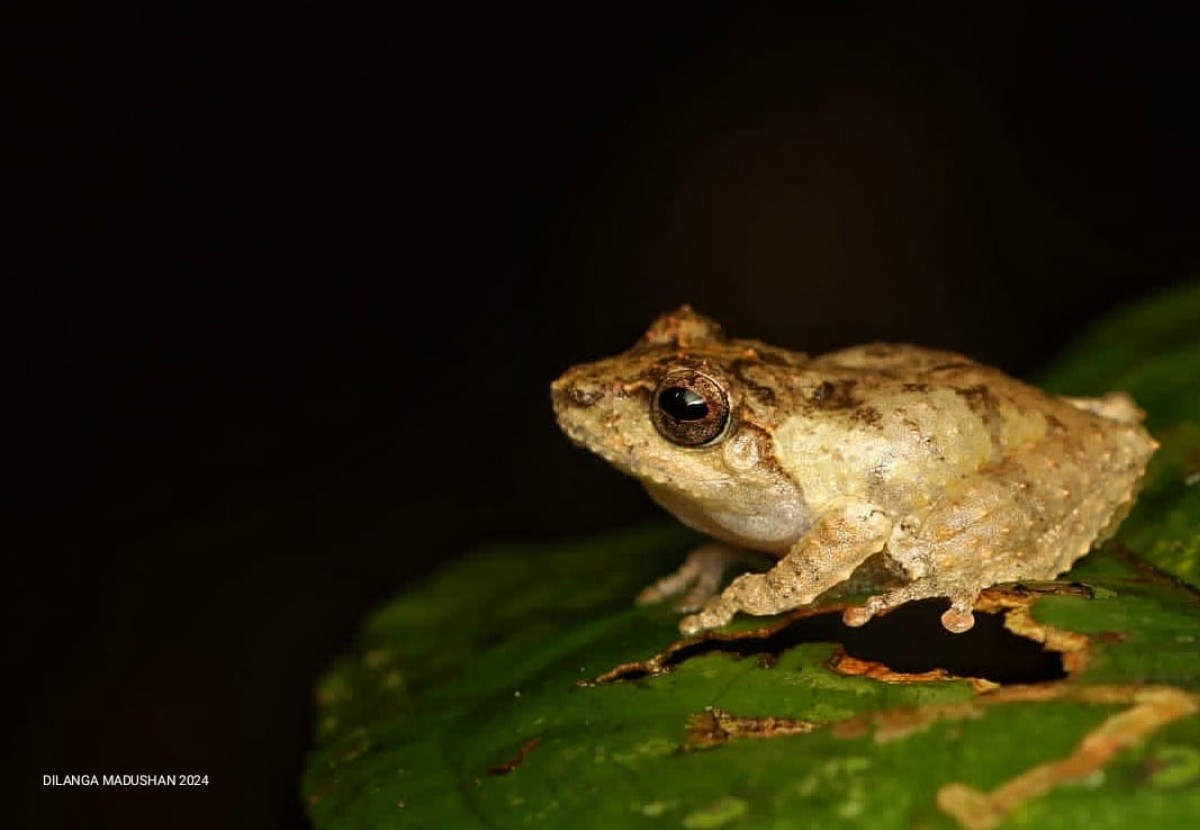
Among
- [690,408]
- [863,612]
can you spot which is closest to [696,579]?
[690,408]

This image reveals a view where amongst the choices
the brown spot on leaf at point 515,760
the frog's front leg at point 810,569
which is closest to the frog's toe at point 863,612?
the frog's front leg at point 810,569

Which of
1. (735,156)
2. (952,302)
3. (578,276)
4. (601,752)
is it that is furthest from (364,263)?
(601,752)

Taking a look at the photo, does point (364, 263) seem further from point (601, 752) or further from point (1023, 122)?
point (601, 752)

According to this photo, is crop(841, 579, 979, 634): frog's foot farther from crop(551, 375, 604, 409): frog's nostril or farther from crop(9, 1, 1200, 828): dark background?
crop(9, 1, 1200, 828): dark background

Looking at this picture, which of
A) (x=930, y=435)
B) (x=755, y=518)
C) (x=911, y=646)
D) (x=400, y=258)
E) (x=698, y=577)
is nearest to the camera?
(x=911, y=646)

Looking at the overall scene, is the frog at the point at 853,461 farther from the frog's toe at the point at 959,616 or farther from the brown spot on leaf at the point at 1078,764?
the brown spot on leaf at the point at 1078,764

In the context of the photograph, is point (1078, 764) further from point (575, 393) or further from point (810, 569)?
point (575, 393)
